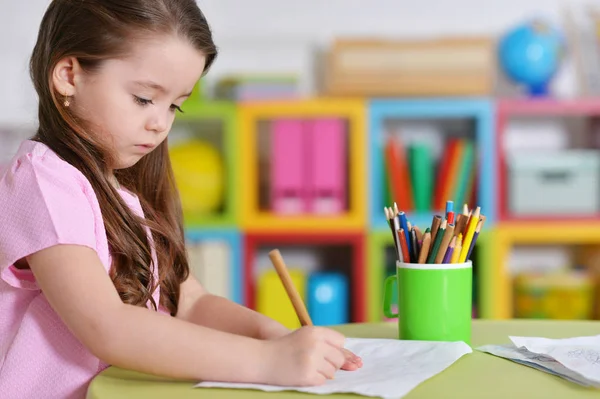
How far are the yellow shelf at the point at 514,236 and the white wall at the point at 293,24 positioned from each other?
0.74 metres

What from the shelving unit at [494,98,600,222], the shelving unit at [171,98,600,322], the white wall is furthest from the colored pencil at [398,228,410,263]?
the white wall

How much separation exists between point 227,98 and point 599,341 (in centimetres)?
199

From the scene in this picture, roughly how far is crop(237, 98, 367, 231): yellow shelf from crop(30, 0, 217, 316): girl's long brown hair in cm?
159

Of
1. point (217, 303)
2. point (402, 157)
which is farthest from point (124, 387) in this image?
point (402, 157)

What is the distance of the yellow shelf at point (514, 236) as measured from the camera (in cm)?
253

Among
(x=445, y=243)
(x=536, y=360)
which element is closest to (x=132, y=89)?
(x=445, y=243)

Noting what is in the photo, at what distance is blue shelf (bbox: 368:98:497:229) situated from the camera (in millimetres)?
2549

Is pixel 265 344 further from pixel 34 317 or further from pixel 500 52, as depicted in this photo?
pixel 500 52

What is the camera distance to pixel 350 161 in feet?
8.50

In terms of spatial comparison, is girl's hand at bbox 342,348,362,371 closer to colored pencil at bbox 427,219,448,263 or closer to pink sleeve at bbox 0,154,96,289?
colored pencil at bbox 427,219,448,263

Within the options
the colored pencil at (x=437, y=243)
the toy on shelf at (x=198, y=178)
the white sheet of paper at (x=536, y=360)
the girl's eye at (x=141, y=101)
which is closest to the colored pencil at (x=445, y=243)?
the colored pencil at (x=437, y=243)

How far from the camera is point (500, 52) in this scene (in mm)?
2818

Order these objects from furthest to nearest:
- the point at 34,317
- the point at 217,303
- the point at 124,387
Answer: the point at 217,303 < the point at 34,317 < the point at 124,387

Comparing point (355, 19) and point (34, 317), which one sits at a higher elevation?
point (355, 19)
